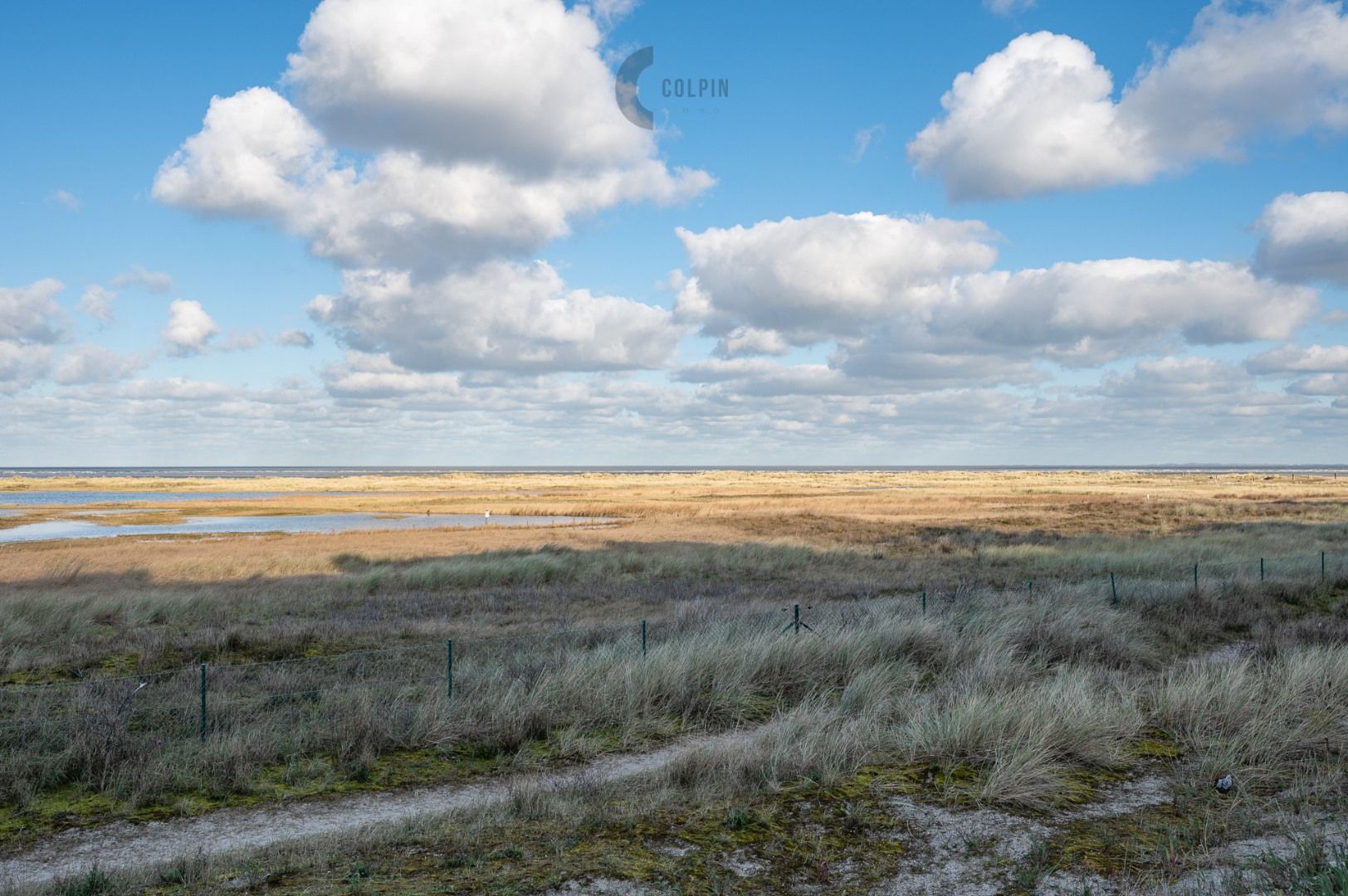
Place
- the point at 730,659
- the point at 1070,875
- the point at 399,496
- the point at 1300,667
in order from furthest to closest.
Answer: the point at 399,496 < the point at 730,659 < the point at 1300,667 < the point at 1070,875

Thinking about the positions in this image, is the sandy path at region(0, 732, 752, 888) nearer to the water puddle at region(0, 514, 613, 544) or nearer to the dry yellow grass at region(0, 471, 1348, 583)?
the dry yellow grass at region(0, 471, 1348, 583)

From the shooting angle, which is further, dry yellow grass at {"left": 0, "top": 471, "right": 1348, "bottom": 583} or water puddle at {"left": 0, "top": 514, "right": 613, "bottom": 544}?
water puddle at {"left": 0, "top": 514, "right": 613, "bottom": 544}

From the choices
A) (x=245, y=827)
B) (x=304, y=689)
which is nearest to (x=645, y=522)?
(x=304, y=689)

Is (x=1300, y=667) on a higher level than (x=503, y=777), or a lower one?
higher

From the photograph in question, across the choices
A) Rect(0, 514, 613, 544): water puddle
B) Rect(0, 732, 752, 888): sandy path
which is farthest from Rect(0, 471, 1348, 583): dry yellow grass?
Rect(0, 732, 752, 888): sandy path

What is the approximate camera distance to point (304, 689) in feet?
44.7

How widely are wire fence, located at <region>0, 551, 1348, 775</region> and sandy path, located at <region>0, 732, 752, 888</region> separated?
160 centimetres

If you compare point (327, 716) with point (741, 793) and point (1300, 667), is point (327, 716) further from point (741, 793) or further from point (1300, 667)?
point (1300, 667)

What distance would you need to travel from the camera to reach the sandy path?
309 inches

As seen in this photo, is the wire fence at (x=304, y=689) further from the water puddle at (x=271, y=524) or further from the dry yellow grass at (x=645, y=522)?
the water puddle at (x=271, y=524)

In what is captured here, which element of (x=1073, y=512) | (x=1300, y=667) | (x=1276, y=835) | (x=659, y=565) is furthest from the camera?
(x=1073, y=512)

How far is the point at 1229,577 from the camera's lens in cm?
2569

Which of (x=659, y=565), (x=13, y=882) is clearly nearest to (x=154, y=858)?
(x=13, y=882)

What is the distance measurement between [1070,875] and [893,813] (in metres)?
1.53
